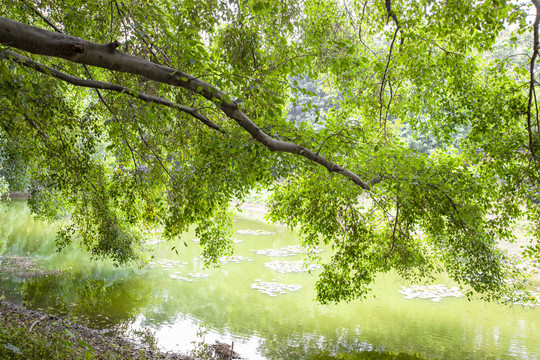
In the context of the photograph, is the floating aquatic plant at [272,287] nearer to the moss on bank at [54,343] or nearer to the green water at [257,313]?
the green water at [257,313]

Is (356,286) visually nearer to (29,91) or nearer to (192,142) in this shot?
(192,142)

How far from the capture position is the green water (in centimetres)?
1034

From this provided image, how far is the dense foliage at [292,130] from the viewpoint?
219 inches

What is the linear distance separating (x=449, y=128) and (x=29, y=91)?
852cm

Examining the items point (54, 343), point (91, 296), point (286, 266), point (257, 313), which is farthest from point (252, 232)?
point (54, 343)

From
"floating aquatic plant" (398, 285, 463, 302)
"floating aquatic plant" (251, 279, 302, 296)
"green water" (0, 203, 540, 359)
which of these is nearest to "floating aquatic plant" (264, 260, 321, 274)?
"green water" (0, 203, 540, 359)

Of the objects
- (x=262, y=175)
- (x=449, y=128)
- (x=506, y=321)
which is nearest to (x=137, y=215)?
(x=262, y=175)

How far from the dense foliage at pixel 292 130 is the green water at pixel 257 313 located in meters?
2.58

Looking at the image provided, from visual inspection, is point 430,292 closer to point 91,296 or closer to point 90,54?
point 91,296

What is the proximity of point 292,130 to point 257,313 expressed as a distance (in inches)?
322

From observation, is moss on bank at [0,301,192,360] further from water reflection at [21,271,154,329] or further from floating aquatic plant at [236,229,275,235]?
floating aquatic plant at [236,229,275,235]

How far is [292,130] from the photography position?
6.42m

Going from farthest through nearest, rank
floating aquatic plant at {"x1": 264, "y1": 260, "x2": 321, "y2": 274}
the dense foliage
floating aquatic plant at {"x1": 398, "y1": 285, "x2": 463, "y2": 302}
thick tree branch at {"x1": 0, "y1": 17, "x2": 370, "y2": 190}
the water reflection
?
1. floating aquatic plant at {"x1": 264, "y1": 260, "x2": 321, "y2": 274}
2. floating aquatic plant at {"x1": 398, "y1": 285, "x2": 463, "y2": 302}
3. the water reflection
4. the dense foliage
5. thick tree branch at {"x1": 0, "y1": 17, "x2": 370, "y2": 190}

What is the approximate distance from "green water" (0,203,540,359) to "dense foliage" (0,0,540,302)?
2580 millimetres
